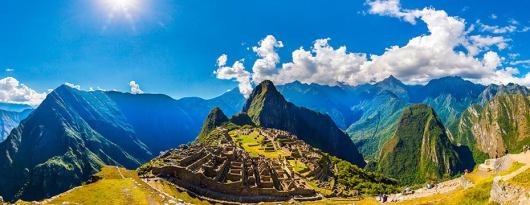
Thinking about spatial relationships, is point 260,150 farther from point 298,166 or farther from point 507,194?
point 507,194

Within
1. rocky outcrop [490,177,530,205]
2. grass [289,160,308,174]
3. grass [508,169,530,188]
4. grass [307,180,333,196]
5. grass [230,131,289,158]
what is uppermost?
grass [230,131,289,158]

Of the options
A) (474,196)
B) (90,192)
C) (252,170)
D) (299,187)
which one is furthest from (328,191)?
(474,196)

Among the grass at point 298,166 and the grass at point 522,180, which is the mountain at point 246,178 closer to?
the grass at point 298,166

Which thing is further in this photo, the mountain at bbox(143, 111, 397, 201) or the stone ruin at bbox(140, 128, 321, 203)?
the mountain at bbox(143, 111, 397, 201)

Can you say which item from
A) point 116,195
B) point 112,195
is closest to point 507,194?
point 116,195

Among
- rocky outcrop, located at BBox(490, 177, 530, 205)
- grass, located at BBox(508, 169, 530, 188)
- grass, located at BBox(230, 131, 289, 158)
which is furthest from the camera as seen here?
grass, located at BBox(230, 131, 289, 158)

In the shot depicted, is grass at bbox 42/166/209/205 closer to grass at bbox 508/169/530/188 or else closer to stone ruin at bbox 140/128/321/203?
stone ruin at bbox 140/128/321/203

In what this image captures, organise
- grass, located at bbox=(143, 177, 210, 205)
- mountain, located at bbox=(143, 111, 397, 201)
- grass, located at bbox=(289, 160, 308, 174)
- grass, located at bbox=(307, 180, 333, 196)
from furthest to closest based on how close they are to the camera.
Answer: grass, located at bbox=(289, 160, 308, 174), grass, located at bbox=(307, 180, 333, 196), mountain, located at bbox=(143, 111, 397, 201), grass, located at bbox=(143, 177, 210, 205)

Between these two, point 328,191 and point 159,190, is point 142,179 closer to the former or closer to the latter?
point 159,190

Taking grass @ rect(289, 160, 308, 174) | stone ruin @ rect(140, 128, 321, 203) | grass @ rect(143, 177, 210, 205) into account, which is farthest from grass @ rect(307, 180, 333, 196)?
grass @ rect(143, 177, 210, 205)

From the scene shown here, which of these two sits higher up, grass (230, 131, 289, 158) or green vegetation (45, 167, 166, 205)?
grass (230, 131, 289, 158)

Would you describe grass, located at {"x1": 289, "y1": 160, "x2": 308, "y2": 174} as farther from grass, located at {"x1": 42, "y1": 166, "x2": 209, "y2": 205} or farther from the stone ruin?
grass, located at {"x1": 42, "y1": 166, "x2": 209, "y2": 205}
